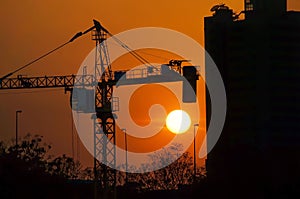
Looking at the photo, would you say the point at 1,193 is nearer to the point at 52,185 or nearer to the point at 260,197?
the point at 52,185

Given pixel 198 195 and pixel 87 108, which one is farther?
pixel 87 108

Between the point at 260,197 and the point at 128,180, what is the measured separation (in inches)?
1451

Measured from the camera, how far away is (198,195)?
93.9m

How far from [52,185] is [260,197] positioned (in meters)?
16.3

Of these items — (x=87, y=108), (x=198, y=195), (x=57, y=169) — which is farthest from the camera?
(x=87, y=108)

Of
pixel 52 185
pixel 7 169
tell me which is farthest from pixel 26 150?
pixel 7 169

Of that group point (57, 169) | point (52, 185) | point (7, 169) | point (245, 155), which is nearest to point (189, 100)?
point (245, 155)

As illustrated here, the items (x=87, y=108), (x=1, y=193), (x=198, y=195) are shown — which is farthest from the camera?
(x=87, y=108)

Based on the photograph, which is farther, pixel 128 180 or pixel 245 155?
pixel 128 180

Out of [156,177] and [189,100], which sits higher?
[189,100]

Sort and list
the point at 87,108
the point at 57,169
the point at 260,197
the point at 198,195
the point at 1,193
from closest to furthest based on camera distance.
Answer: the point at 1,193, the point at 260,197, the point at 198,195, the point at 57,169, the point at 87,108

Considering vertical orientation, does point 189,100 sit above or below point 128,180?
Answer: above

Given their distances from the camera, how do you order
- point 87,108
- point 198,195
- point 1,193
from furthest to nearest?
point 87,108, point 198,195, point 1,193

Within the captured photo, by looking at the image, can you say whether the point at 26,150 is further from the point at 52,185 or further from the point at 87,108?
the point at 87,108
